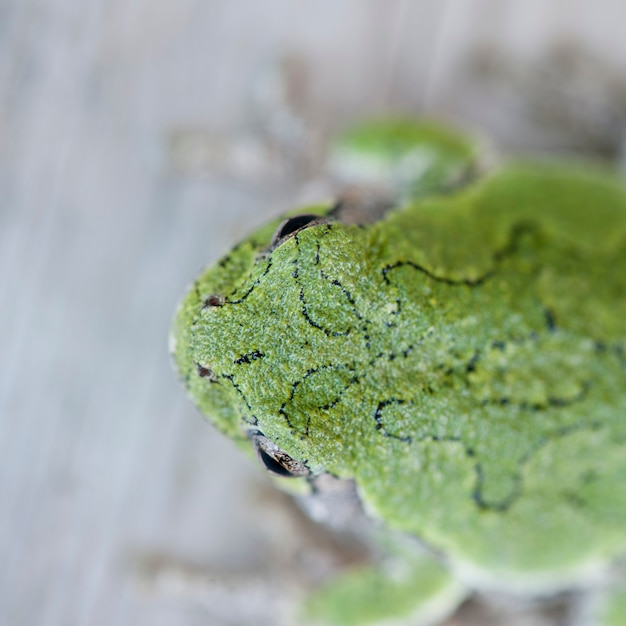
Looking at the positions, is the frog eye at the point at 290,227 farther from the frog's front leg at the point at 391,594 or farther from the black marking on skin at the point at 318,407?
the frog's front leg at the point at 391,594

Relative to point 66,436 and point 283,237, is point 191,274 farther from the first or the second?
point 283,237

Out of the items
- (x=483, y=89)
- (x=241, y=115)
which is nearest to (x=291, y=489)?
(x=241, y=115)

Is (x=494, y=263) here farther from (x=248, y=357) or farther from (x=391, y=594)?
(x=391, y=594)

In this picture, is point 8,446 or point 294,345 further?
point 8,446

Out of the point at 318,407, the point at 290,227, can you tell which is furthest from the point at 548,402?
the point at 290,227

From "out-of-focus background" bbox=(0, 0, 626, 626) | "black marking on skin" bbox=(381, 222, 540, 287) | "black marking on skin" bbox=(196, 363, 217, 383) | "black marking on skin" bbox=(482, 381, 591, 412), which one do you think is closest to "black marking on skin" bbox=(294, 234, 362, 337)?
"black marking on skin" bbox=(381, 222, 540, 287)

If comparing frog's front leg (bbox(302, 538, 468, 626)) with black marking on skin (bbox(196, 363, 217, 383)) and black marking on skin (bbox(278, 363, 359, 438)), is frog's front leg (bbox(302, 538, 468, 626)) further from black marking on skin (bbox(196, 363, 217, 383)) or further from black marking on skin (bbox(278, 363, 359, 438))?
black marking on skin (bbox(196, 363, 217, 383))
